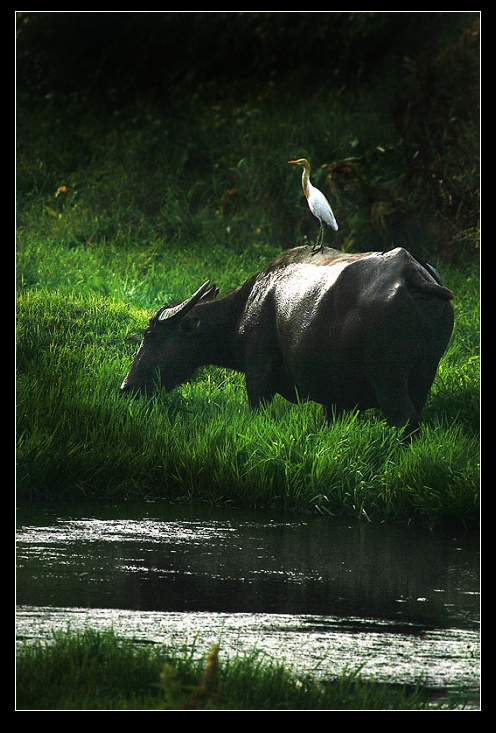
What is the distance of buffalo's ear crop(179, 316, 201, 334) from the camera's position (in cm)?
1027

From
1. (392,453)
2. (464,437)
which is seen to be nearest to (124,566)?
(392,453)

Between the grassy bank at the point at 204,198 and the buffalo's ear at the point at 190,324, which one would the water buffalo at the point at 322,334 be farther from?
the grassy bank at the point at 204,198

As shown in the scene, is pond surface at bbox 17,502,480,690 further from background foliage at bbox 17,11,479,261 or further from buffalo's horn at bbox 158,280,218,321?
background foliage at bbox 17,11,479,261

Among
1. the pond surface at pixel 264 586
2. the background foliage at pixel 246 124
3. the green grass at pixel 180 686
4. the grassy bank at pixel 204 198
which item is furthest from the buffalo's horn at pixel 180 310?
the background foliage at pixel 246 124

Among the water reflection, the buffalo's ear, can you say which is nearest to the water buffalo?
the buffalo's ear

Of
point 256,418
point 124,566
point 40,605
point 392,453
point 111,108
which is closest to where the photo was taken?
point 40,605

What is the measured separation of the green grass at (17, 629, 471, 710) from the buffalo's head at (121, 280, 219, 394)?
15.4 ft

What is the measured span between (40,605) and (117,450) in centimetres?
272

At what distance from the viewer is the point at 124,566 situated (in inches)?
278

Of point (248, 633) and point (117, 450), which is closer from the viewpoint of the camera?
point (248, 633)

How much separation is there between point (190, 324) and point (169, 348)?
0.82 ft

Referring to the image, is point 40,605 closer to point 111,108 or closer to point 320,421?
point 320,421
